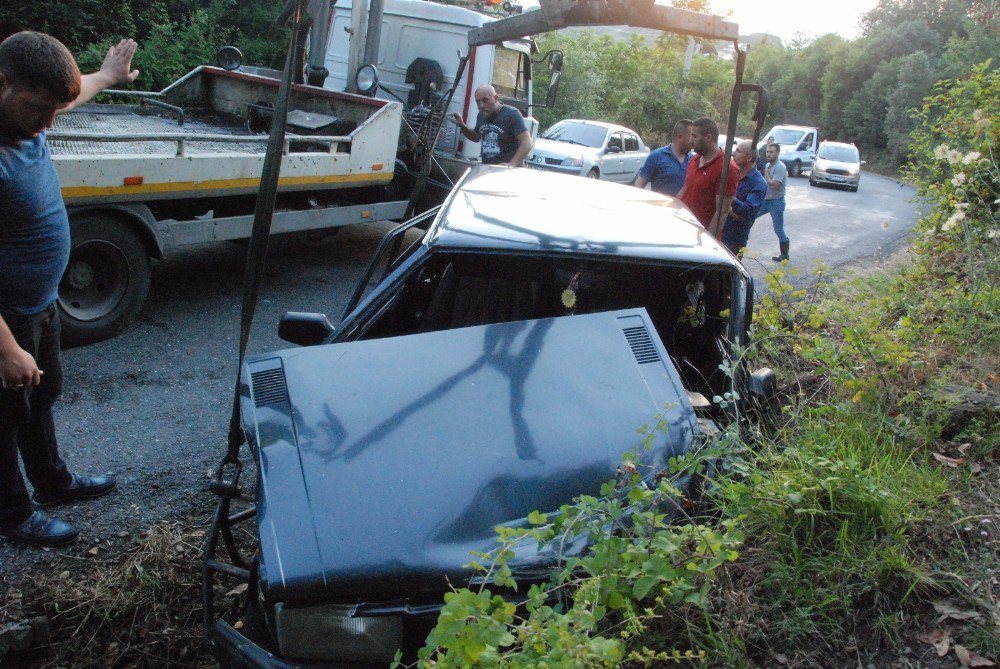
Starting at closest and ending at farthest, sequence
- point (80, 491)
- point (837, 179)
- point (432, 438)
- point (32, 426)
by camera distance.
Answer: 1. point (432, 438)
2. point (32, 426)
3. point (80, 491)
4. point (837, 179)

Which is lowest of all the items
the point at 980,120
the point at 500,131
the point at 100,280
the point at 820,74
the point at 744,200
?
the point at 100,280

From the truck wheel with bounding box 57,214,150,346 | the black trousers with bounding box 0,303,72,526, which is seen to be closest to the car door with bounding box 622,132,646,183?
the truck wheel with bounding box 57,214,150,346

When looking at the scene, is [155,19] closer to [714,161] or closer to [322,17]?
[322,17]

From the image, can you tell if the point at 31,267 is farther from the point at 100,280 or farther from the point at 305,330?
the point at 100,280

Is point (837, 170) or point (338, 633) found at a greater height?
point (837, 170)

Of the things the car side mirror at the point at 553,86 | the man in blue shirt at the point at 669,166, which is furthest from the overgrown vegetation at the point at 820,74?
the man in blue shirt at the point at 669,166

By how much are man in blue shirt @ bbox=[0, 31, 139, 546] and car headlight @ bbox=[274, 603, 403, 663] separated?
4.99 ft

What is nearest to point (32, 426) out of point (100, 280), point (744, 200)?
point (100, 280)

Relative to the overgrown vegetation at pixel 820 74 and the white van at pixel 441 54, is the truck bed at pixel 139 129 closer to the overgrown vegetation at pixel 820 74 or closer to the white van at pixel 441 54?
the white van at pixel 441 54

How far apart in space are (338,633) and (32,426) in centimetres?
213

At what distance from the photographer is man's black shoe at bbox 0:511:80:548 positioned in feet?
10.9

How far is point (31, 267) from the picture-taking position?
3098mm

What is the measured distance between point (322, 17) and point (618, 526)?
8.67 metres

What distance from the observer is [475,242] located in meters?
3.32
